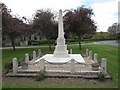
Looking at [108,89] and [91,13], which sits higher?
[91,13]

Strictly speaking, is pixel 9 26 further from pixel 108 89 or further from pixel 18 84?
pixel 108 89

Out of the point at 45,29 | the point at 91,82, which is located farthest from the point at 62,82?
the point at 45,29

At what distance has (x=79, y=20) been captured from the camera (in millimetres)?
22219

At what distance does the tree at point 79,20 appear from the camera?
22.1 meters

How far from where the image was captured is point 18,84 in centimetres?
696

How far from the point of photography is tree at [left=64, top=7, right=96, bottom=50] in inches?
871

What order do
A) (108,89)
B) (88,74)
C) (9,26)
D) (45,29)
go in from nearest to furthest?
(108,89), (88,74), (9,26), (45,29)

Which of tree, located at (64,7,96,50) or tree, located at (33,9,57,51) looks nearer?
tree, located at (33,9,57,51)

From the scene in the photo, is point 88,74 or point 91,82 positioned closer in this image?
point 91,82

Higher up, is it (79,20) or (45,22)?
(79,20)

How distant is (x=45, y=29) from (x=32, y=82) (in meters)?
15.9

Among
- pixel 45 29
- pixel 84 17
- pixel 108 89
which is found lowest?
pixel 108 89

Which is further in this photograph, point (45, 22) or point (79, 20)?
point (79, 20)

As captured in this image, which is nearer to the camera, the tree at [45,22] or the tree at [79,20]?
the tree at [45,22]
